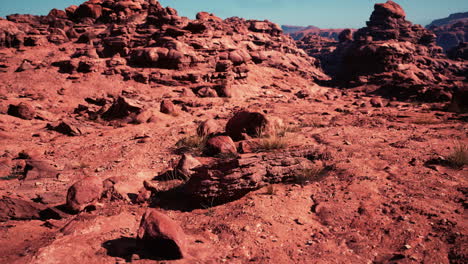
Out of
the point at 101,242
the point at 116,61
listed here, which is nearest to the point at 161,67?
the point at 116,61

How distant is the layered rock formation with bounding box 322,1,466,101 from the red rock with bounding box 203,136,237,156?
1696cm

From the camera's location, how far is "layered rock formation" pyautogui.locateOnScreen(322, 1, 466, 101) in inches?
819

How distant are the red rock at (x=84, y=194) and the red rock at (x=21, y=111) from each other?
27.0 ft

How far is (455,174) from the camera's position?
4.04 meters

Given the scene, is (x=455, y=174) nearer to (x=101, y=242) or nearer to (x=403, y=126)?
(x=403, y=126)

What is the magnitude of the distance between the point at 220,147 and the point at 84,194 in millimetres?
2770

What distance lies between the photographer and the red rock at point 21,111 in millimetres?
9750

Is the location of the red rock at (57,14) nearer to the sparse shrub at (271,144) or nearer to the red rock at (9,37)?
the red rock at (9,37)

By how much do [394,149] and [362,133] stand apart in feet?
4.86

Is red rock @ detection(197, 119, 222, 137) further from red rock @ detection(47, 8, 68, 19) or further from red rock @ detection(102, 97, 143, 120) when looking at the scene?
red rock @ detection(47, 8, 68, 19)

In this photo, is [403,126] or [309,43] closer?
[403,126]

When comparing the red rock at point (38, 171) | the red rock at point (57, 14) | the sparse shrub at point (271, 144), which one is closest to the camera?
the red rock at point (38, 171)

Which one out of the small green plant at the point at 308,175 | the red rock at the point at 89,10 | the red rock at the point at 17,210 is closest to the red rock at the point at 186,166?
the small green plant at the point at 308,175

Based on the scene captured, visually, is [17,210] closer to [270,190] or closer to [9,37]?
[270,190]
